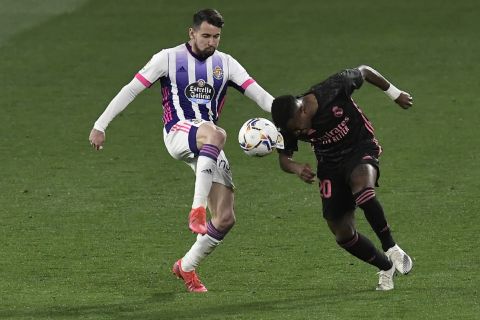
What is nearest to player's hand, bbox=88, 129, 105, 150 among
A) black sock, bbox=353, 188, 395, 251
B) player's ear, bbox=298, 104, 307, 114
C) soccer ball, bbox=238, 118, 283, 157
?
soccer ball, bbox=238, 118, 283, 157

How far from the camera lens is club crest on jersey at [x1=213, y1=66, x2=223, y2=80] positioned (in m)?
11.7

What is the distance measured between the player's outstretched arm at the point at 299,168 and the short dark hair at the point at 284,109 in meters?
0.33

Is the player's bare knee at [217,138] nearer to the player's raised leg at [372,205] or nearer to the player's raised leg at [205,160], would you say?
the player's raised leg at [205,160]

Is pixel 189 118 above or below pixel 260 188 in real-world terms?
above

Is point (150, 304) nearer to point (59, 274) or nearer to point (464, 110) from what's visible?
point (59, 274)

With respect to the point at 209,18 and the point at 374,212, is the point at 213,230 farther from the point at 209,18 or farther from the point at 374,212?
the point at 209,18

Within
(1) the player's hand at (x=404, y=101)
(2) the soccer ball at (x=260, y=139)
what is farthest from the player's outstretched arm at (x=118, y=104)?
(1) the player's hand at (x=404, y=101)

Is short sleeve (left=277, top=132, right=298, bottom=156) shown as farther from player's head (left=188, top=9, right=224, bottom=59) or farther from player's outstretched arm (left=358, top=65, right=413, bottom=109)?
player's head (left=188, top=9, right=224, bottom=59)

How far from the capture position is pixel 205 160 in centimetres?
1107

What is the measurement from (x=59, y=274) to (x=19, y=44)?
48.5 feet

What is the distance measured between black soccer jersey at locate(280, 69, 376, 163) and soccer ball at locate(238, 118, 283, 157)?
15cm

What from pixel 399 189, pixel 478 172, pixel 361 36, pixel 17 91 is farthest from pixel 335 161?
pixel 361 36

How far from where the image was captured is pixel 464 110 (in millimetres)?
20656

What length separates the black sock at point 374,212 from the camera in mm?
10750
